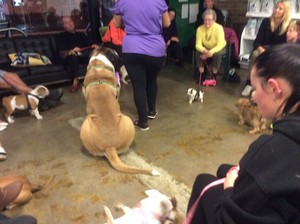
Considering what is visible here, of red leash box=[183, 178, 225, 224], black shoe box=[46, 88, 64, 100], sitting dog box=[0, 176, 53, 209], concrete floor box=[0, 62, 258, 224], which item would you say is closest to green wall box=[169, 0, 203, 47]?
concrete floor box=[0, 62, 258, 224]

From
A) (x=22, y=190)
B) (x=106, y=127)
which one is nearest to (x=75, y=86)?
(x=106, y=127)

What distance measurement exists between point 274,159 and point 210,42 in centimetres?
386

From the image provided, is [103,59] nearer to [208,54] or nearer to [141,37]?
[141,37]

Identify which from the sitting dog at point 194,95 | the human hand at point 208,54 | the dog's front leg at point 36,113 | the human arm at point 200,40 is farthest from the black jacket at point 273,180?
the human arm at point 200,40

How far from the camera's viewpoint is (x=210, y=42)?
436cm

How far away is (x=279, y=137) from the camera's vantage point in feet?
2.47

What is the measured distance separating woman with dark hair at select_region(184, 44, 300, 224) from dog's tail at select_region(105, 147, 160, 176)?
1.36 m

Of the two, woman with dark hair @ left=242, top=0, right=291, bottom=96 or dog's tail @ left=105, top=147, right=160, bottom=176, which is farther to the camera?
woman with dark hair @ left=242, top=0, right=291, bottom=96

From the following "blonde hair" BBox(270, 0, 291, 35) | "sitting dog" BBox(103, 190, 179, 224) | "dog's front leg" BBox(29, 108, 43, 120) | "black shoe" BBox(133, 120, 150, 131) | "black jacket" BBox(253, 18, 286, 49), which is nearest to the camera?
"sitting dog" BBox(103, 190, 179, 224)

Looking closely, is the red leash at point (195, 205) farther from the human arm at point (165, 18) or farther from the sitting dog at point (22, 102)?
the sitting dog at point (22, 102)

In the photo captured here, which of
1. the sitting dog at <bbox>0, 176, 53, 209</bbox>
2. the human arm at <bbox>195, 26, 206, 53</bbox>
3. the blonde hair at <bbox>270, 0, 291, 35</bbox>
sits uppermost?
the blonde hair at <bbox>270, 0, 291, 35</bbox>

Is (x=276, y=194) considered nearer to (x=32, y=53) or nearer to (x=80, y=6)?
(x=32, y=53)

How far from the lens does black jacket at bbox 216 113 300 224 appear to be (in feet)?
2.34

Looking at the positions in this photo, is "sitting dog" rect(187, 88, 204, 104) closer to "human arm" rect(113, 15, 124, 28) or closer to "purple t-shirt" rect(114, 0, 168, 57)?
"purple t-shirt" rect(114, 0, 168, 57)
